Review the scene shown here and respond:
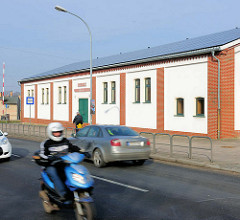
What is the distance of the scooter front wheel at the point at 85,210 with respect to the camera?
470 centimetres


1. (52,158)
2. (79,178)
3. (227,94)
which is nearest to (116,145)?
(52,158)

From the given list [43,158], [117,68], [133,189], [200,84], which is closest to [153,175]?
[133,189]

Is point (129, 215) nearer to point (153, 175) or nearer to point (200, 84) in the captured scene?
point (153, 175)

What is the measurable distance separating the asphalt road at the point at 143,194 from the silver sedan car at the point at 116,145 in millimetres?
380

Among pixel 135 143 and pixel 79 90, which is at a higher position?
pixel 79 90

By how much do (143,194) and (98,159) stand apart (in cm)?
369

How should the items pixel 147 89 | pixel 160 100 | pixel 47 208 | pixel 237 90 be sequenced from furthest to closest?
pixel 147 89
pixel 160 100
pixel 237 90
pixel 47 208

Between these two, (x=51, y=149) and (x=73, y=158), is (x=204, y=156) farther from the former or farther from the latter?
(x=73, y=158)

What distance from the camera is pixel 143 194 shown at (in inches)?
283

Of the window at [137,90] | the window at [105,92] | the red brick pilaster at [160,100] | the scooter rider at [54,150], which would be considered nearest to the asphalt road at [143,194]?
the scooter rider at [54,150]

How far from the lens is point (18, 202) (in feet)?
21.3

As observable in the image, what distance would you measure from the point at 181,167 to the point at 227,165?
1501mm

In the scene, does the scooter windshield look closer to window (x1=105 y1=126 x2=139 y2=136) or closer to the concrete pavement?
window (x1=105 y1=126 x2=139 y2=136)

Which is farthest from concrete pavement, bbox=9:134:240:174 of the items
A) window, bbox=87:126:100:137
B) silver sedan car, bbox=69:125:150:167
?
window, bbox=87:126:100:137
